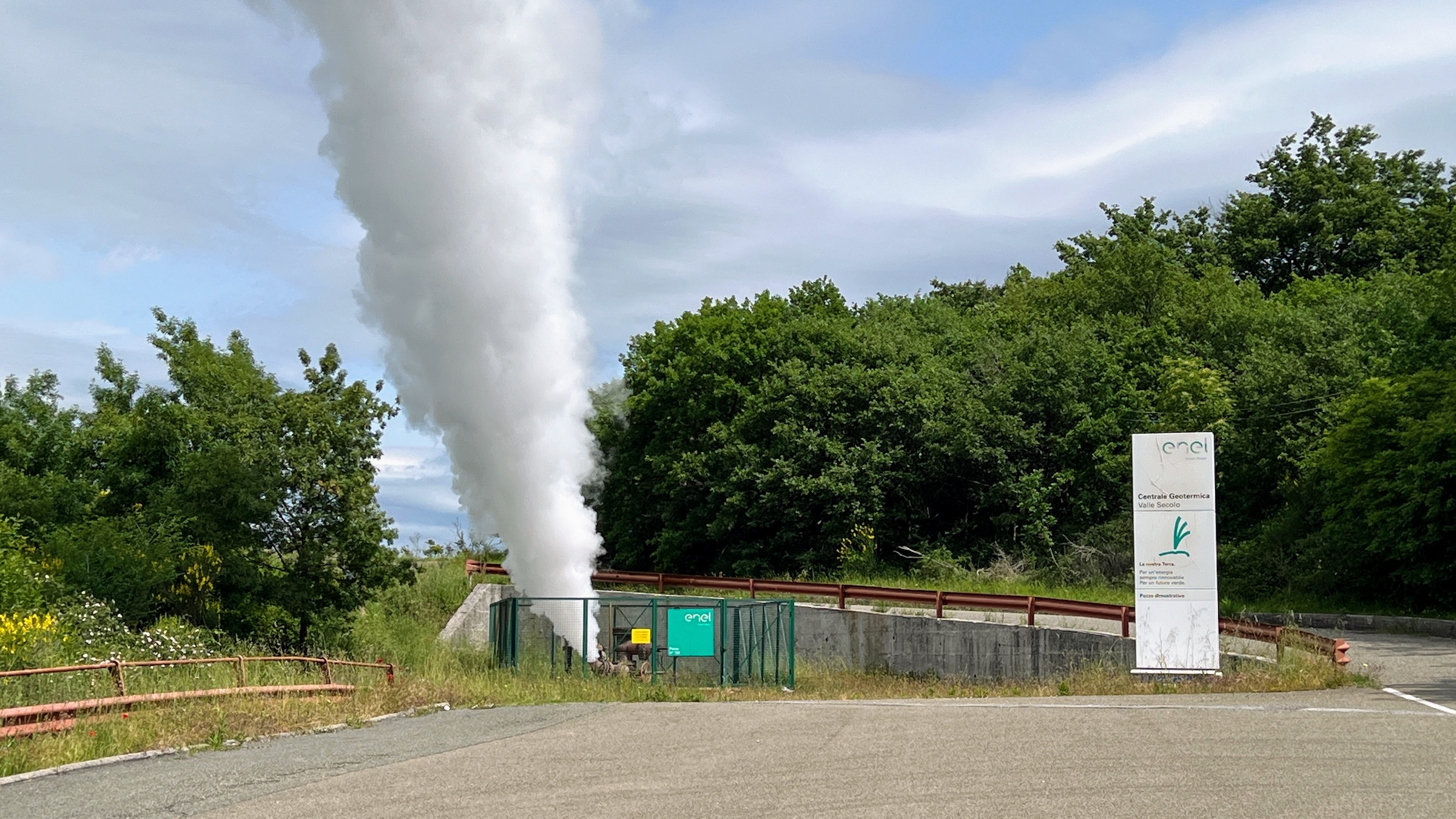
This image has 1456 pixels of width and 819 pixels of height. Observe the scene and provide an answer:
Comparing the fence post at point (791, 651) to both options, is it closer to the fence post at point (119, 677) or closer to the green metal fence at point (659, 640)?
the green metal fence at point (659, 640)

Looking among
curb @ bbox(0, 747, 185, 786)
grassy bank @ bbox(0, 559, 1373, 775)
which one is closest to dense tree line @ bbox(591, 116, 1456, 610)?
grassy bank @ bbox(0, 559, 1373, 775)

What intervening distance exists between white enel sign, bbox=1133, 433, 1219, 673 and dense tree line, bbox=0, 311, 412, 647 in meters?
20.8

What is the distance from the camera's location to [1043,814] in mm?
10039

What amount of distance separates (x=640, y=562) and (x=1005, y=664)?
27652 mm

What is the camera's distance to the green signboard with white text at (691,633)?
90.1ft

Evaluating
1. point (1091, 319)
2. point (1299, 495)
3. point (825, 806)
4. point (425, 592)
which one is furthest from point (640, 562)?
point (825, 806)

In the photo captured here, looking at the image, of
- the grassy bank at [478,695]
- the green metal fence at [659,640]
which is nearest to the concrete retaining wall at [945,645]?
the grassy bank at [478,695]

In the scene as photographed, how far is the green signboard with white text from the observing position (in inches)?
1081

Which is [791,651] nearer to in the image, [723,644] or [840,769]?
[723,644]

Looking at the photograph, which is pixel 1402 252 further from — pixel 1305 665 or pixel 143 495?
pixel 143 495

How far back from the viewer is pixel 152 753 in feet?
45.2

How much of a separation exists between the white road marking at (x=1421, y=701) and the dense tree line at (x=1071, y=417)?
1521 cm

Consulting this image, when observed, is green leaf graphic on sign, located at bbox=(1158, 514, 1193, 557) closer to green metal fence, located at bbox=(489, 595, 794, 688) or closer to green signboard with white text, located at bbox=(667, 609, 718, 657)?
green metal fence, located at bbox=(489, 595, 794, 688)

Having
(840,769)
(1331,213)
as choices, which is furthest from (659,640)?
(1331,213)
